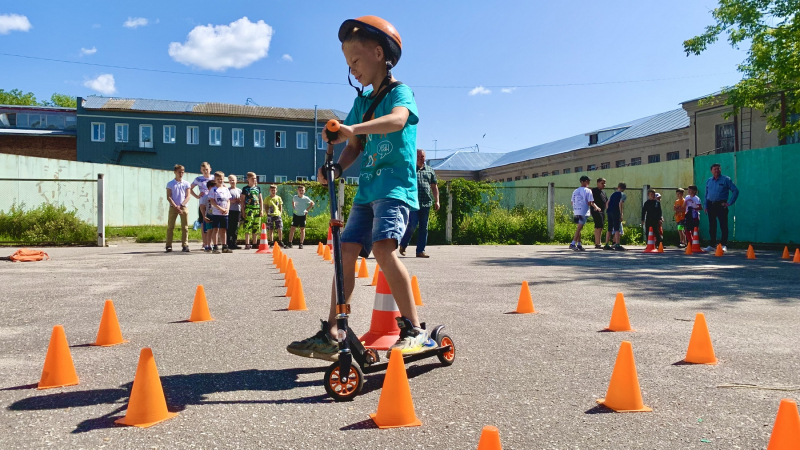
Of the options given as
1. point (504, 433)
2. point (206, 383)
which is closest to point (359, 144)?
point (206, 383)

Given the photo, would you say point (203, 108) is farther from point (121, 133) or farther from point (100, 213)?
point (100, 213)

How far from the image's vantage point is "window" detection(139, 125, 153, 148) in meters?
44.9

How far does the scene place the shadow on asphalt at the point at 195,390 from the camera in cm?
291

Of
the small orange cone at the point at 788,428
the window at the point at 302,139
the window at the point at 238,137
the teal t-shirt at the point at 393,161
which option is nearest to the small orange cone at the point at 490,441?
the small orange cone at the point at 788,428

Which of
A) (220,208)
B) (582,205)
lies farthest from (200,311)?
(582,205)

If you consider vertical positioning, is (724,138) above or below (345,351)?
above

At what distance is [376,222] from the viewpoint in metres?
3.45

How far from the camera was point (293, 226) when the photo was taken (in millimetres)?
15891

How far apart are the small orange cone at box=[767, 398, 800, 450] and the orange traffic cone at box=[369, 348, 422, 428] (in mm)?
1380

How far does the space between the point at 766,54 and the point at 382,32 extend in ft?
67.2

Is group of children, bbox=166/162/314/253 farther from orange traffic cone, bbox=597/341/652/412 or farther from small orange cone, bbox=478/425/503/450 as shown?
small orange cone, bbox=478/425/503/450

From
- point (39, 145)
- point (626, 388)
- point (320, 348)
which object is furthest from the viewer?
point (39, 145)

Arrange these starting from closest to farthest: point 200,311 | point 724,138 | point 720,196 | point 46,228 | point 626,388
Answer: point 626,388, point 200,311, point 720,196, point 46,228, point 724,138

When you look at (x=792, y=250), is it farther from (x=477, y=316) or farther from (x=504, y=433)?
(x=504, y=433)
